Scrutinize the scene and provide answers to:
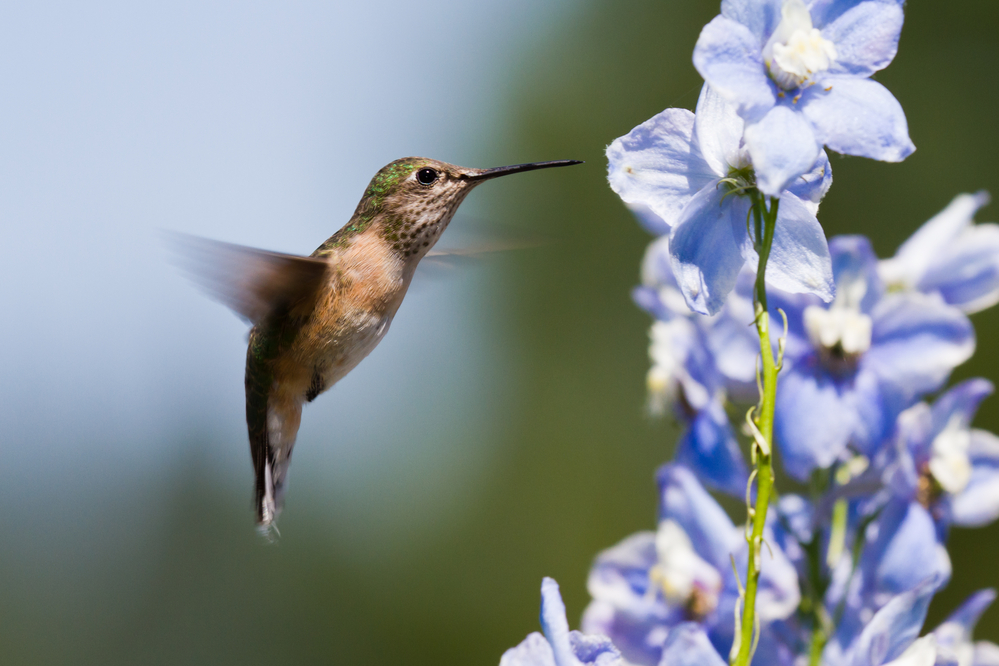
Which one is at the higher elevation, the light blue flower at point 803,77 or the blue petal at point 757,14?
the blue petal at point 757,14

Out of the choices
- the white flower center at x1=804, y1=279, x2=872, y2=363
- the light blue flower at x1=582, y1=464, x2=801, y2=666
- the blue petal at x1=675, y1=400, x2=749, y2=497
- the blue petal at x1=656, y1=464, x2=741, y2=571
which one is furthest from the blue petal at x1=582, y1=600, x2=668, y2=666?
the white flower center at x1=804, y1=279, x2=872, y2=363

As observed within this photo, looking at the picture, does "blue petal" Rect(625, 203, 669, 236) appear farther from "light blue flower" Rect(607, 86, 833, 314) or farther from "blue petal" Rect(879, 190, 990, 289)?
"light blue flower" Rect(607, 86, 833, 314)

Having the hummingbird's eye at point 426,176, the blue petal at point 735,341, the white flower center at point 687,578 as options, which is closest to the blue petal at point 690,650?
the white flower center at point 687,578

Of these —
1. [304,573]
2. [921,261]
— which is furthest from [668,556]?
[304,573]

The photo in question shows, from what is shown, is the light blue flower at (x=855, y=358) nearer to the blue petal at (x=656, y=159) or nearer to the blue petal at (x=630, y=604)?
the blue petal at (x=630, y=604)

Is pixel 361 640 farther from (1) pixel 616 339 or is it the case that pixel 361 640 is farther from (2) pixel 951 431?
(2) pixel 951 431

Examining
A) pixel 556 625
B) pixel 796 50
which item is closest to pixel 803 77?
pixel 796 50

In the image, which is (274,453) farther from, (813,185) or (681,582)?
(813,185)
